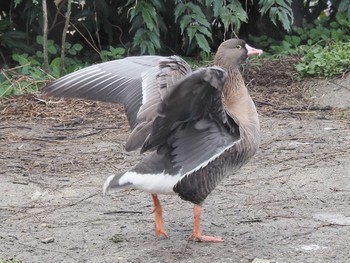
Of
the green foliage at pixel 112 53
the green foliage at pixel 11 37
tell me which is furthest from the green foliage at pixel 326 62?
the green foliage at pixel 11 37

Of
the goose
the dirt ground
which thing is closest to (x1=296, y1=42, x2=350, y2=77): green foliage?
the dirt ground

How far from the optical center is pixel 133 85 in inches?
226

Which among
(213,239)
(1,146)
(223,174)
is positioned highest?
(223,174)

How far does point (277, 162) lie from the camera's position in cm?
719

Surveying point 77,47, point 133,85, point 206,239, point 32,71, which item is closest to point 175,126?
point 133,85

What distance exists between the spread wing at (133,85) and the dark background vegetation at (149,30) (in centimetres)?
341

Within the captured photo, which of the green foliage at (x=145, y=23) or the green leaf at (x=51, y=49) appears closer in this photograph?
the green foliage at (x=145, y=23)

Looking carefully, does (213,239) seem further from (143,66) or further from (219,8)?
(219,8)

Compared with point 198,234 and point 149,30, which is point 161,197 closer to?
point 198,234

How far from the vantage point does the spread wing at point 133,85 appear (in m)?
5.40

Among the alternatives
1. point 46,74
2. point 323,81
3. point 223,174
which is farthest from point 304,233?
point 46,74

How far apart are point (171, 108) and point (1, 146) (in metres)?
3.44

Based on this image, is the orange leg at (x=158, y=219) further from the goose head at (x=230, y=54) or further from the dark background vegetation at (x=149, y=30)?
the dark background vegetation at (x=149, y=30)

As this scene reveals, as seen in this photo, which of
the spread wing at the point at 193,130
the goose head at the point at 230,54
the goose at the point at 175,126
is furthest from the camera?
the goose head at the point at 230,54
